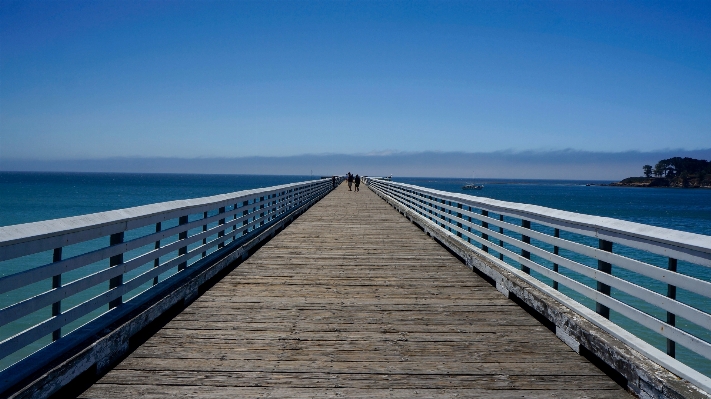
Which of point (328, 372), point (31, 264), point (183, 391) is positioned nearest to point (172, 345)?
point (183, 391)

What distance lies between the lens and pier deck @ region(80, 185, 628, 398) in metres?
4.14

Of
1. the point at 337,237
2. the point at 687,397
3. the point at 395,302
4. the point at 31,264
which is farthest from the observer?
the point at 31,264

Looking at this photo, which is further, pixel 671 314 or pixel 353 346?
pixel 353 346

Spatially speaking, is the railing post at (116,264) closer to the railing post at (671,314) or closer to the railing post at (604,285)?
the railing post at (604,285)

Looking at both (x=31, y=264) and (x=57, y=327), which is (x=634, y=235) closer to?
(x=57, y=327)

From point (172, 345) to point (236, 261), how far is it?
4471mm

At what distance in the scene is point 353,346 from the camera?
5.09 meters

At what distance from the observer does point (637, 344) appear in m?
4.11

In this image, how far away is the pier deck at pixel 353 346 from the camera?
4141 mm

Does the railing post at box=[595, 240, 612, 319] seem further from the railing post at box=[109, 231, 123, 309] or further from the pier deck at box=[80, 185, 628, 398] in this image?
the railing post at box=[109, 231, 123, 309]

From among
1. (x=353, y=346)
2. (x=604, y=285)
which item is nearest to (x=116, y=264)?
(x=353, y=346)

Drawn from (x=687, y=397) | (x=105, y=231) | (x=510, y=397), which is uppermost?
(x=105, y=231)

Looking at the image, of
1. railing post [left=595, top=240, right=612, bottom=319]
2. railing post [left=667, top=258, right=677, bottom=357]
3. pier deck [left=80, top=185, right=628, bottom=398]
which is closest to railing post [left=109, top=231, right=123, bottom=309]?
pier deck [left=80, top=185, right=628, bottom=398]

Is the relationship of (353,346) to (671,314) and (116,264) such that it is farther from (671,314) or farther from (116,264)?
(671,314)
